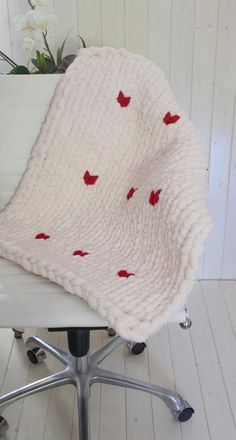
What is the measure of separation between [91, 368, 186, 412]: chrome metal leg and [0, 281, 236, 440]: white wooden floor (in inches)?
2.1

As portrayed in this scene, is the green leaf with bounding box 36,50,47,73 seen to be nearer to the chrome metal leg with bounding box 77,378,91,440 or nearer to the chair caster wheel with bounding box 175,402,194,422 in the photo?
the chrome metal leg with bounding box 77,378,91,440

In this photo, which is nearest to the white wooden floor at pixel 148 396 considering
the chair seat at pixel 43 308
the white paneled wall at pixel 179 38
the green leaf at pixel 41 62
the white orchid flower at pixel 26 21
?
the chair seat at pixel 43 308

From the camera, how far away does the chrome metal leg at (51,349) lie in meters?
1.30

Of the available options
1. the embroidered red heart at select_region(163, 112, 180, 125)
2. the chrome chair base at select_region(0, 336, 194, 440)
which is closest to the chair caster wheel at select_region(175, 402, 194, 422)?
the chrome chair base at select_region(0, 336, 194, 440)

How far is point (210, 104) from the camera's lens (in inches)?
66.0

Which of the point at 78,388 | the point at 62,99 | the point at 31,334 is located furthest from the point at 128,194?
the point at 31,334

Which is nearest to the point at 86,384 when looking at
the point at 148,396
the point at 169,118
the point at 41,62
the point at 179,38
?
the point at 148,396

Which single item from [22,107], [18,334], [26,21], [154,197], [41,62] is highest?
[26,21]

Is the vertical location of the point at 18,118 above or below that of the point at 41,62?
below

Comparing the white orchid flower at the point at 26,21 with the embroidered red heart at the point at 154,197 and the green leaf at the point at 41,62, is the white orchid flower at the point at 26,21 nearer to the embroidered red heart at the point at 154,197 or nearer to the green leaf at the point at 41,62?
the green leaf at the point at 41,62

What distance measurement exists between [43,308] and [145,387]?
540 millimetres

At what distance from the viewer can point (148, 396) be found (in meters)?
1.32

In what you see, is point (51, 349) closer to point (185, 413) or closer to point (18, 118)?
point (185, 413)

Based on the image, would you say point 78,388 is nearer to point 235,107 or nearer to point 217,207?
point 217,207
